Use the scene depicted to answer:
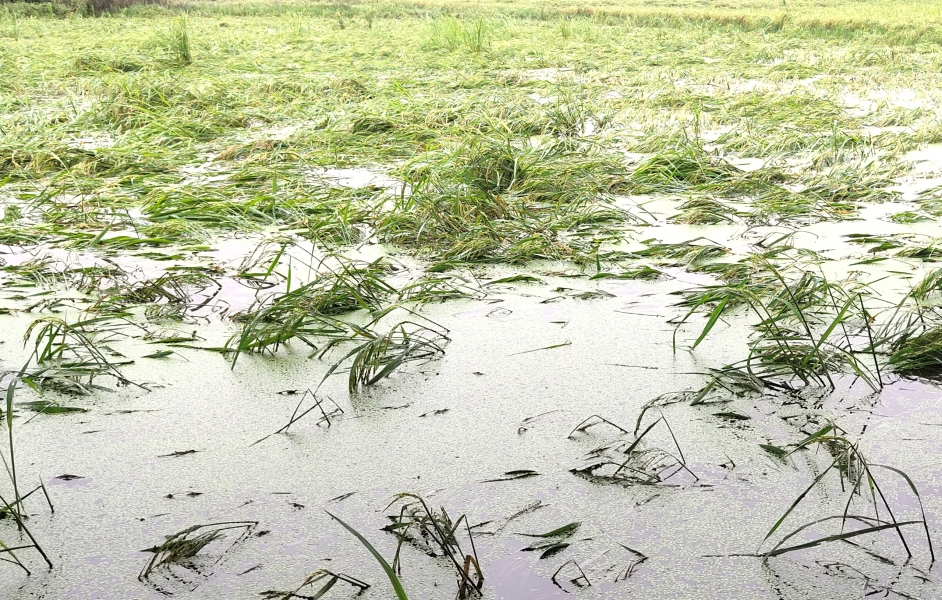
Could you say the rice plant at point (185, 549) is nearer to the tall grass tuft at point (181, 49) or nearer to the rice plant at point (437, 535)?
the rice plant at point (437, 535)

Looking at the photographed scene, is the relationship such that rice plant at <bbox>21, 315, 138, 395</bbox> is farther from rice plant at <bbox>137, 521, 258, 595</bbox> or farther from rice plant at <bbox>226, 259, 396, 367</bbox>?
rice plant at <bbox>137, 521, 258, 595</bbox>

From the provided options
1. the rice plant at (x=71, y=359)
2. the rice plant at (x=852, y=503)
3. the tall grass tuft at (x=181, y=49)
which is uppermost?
the tall grass tuft at (x=181, y=49)

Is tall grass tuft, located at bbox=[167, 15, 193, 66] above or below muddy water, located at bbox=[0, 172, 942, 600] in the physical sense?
above

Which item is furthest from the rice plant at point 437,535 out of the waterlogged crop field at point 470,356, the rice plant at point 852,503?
the rice plant at point 852,503

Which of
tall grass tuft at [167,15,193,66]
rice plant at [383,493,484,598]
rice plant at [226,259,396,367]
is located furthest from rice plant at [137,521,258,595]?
tall grass tuft at [167,15,193,66]

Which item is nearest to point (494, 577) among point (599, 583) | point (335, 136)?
point (599, 583)

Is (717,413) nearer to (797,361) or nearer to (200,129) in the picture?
(797,361)

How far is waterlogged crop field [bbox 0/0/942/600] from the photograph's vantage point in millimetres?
1129

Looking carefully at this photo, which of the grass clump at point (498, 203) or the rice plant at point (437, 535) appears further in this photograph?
the grass clump at point (498, 203)

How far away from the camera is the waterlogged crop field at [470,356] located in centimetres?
113

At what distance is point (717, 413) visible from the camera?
1.52 meters

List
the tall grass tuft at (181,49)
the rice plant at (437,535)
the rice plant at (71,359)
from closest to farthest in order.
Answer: the rice plant at (437,535) < the rice plant at (71,359) < the tall grass tuft at (181,49)

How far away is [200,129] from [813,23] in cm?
829

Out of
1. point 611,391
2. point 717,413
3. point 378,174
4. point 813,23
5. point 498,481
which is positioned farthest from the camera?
point 813,23
